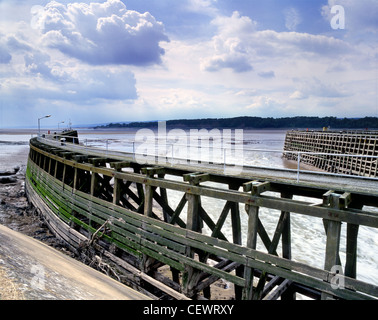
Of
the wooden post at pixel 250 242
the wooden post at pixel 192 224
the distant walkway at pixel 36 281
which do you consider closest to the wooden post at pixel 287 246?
the wooden post at pixel 250 242

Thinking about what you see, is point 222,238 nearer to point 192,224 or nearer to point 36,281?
point 192,224

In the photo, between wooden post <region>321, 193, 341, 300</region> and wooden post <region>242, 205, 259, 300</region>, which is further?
wooden post <region>242, 205, 259, 300</region>

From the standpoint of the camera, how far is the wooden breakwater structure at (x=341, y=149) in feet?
Answer: 87.0

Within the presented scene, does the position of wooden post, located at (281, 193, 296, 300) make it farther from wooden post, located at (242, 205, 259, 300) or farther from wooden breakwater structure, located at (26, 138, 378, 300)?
wooden post, located at (242, 205, 259, 300)

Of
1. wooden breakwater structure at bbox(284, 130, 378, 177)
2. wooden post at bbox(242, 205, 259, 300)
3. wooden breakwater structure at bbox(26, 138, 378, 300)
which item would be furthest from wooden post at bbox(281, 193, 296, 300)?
wooden breakwater structure at bbox(284, 130, 378, 177)

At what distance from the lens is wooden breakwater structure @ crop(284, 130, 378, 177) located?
26.5 meters

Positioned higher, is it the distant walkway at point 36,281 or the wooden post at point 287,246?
the distant walkway at point 36,281

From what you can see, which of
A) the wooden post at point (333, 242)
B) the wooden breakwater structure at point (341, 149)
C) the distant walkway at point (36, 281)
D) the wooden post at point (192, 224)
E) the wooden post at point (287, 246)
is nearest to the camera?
the distant walkway at point (36, 281)

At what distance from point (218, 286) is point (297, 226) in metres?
7.53

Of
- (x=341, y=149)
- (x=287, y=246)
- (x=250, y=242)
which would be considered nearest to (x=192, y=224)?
(x=250, y=242)

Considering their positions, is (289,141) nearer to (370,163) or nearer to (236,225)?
(370,163)

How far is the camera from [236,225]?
834cm

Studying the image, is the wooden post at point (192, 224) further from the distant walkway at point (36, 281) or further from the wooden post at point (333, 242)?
the wooden post at point (333, 242)
